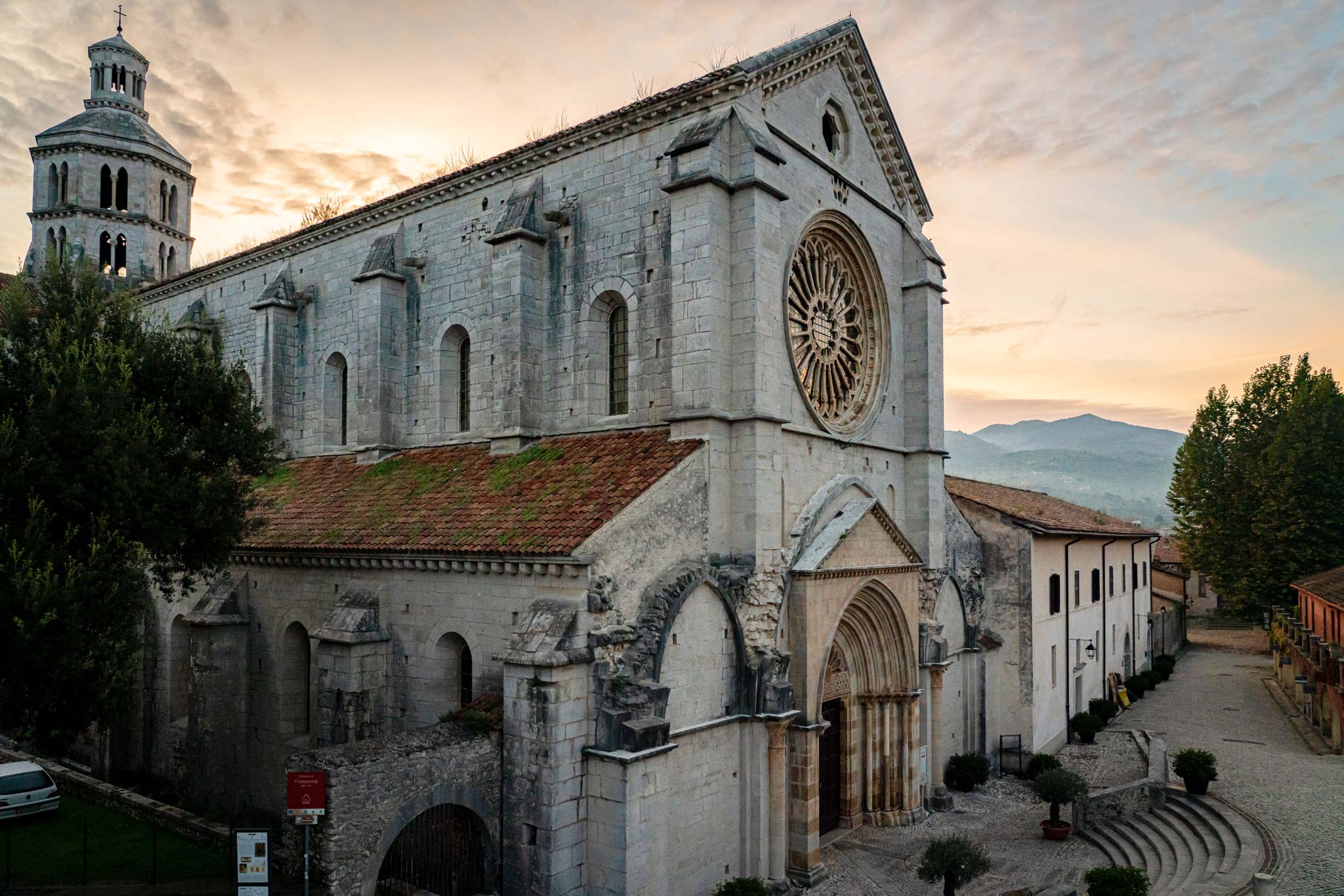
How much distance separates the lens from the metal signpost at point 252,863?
11.8 meters

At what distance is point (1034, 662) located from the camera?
27.1 meters

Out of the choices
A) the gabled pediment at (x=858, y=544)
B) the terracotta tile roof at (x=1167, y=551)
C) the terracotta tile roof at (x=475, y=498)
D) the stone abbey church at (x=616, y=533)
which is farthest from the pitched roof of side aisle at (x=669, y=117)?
the terracotta tile roof at (x=1167, y=551)

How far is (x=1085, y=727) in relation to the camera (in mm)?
29406

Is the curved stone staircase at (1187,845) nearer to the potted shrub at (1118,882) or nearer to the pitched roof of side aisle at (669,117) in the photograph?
the potted shrub at (1118,882)

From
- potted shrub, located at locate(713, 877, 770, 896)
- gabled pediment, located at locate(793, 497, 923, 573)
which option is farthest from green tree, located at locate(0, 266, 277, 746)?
gabled pediment, located at locate(793, 497, 923, 573)

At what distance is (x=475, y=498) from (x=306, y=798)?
24.9 feet

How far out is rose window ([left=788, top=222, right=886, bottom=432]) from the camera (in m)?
20.4

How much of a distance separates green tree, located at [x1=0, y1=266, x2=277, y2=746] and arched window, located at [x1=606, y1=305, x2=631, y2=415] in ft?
25.3

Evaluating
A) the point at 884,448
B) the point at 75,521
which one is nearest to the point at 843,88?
the point at 884,448


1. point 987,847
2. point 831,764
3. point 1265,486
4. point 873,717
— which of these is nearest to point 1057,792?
point 987,847

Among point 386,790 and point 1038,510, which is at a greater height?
point 1038,510

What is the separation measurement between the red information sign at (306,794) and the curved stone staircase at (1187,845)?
16.1 m

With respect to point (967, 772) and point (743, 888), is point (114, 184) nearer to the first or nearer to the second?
point (743, 888)

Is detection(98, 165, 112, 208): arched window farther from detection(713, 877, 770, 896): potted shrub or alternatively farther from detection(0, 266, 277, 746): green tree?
detection(713, 877, 770, 896): potted shrub
